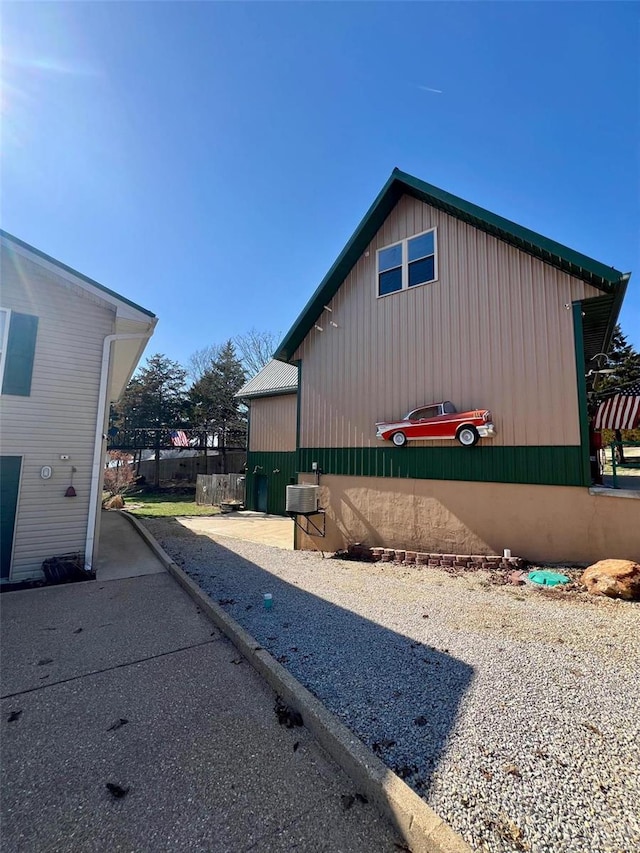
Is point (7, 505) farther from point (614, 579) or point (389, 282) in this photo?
point (614, 579)

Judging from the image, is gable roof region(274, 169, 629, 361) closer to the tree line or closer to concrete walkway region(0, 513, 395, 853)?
concrete walkway region(0, 513, 395, 853)

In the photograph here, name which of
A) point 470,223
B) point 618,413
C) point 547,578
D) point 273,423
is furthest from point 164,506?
point 618,413

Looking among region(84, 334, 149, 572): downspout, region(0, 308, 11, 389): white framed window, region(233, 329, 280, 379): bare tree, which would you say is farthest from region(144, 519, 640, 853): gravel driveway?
region(233, 329, 280, 379): bare tree

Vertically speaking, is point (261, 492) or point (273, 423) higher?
point (273, 423)

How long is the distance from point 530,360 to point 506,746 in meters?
6.17

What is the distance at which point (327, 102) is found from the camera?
842 cm

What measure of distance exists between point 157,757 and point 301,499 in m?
6.52

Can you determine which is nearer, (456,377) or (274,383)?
(456,377)

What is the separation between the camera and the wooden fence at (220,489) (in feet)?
59.7

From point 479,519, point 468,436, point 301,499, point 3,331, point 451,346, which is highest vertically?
point 451,346

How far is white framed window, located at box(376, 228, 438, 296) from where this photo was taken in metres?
8.25

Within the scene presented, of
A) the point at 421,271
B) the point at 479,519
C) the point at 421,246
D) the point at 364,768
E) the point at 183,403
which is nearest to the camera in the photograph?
the point at 364,768

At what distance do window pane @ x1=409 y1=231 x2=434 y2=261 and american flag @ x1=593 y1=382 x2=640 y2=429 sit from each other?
4.88 metres

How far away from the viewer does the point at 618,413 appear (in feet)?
22.4
